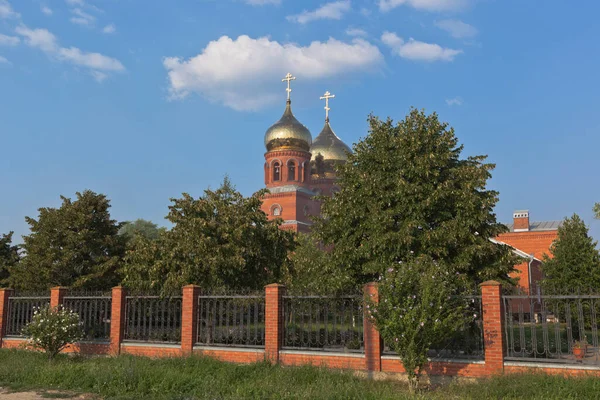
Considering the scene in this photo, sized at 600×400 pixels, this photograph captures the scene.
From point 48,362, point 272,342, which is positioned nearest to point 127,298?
point 48,362

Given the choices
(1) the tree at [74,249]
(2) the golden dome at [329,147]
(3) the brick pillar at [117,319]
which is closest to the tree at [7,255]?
(1) the tree at [74,249]

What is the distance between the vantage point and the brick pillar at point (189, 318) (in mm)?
13023

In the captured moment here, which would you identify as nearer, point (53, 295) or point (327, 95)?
point (53, 295)

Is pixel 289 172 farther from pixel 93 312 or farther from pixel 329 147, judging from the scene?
pixel 93 312

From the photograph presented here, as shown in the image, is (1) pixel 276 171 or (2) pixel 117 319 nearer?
(2) pixel 117 319

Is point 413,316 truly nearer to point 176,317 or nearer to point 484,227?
point 484,227

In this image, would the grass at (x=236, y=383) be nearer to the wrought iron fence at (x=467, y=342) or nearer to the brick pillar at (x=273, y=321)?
the brick pillar at (x=273, y=321)

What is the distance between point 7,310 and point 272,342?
910 centimetres

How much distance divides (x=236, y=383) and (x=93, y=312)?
22.9 ft

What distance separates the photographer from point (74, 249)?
66.2ft

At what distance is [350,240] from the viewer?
46.4 ft

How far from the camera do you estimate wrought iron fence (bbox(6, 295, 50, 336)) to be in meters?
16.2

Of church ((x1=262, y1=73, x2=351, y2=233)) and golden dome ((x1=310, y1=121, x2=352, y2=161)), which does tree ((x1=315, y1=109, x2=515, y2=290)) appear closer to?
church ((x1=262, y1=73, x2=351, y2=233))

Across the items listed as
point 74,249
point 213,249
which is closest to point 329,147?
point 74,249
